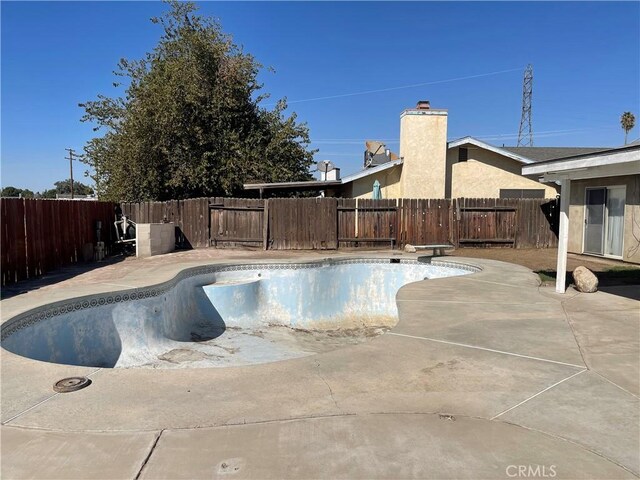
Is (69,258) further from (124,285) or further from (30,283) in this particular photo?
(124,285)

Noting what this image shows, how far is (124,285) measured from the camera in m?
9.34

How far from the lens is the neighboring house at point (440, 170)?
20.2m

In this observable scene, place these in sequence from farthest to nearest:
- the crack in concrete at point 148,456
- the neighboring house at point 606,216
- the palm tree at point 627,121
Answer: the palm tree at point 627,121, the neighboring house at point 606,216, the crack in concrete at point 148,456

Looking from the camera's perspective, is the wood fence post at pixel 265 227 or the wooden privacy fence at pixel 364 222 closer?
the wood fence post at pixel 265 227

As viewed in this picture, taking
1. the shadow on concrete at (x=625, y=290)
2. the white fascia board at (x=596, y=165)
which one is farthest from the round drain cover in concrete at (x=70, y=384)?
the shadow on concrete at (x=625, y=290)

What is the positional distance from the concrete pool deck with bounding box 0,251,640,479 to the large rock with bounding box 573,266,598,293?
2.67 metres

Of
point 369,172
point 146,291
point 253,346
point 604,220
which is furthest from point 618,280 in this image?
point 369,172

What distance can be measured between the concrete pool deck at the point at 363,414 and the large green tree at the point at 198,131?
18.0 metres

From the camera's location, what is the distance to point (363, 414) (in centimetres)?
365

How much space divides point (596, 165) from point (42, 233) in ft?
42.1

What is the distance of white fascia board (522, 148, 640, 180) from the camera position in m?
6.05

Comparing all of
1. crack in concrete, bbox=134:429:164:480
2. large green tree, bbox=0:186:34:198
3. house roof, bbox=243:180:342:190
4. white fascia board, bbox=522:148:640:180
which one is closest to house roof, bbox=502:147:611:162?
house roof, bbox=243:180:342:190

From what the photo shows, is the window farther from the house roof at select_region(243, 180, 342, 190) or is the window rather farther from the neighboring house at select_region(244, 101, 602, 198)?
the house roof at select_region(243, 180, 342, 190)

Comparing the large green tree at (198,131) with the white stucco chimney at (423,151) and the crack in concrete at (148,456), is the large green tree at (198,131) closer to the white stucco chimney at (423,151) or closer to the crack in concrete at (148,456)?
the white stucco chimney at (423,151)
